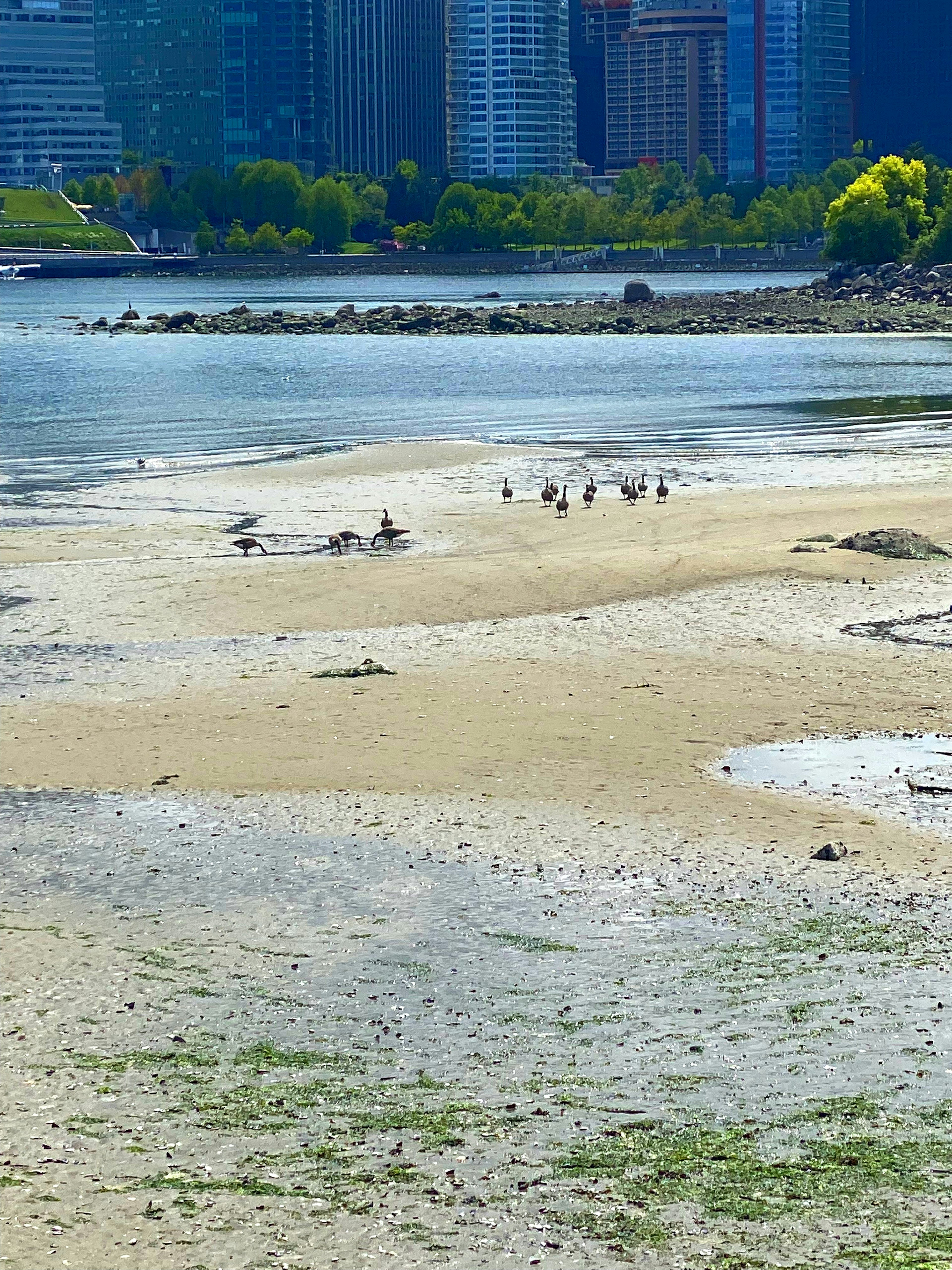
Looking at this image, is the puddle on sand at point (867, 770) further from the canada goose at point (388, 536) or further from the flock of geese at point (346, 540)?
the canada goose at point (388, 536)

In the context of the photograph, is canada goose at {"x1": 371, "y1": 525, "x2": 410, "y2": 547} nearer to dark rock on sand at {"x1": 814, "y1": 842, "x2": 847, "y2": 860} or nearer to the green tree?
dark rock on sand at {"x1": 814, "y1": 842, "x2": 847, "y2": 860}

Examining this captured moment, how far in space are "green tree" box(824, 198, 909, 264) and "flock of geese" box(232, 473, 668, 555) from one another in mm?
115622

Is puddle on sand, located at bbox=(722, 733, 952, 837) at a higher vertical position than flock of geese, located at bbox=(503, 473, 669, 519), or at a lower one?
lower

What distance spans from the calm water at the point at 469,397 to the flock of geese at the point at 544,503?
28.2 ft

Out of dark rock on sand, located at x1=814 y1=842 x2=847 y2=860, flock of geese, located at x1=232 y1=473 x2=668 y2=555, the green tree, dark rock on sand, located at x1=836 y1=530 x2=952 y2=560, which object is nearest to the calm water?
flock of geese, located at x1=232 y1=473 x2=668 y2=555

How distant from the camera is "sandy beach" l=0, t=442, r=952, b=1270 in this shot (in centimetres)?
1017

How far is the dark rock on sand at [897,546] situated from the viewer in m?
28.8

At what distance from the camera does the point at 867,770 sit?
1764 cm

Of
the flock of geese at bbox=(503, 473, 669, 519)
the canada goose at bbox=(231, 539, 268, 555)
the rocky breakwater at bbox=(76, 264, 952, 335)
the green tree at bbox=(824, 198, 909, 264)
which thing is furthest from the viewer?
the green tree at bbox=(824, 198, 909, 264)

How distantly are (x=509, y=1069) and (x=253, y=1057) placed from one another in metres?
1.58

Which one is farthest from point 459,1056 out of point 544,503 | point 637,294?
point 637,294

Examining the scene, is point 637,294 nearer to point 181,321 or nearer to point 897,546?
point 181,321

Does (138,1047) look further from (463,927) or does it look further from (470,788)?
(470,788)

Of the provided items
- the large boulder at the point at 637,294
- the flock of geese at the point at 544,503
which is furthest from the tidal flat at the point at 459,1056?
the large boulder at the point at 637,294
